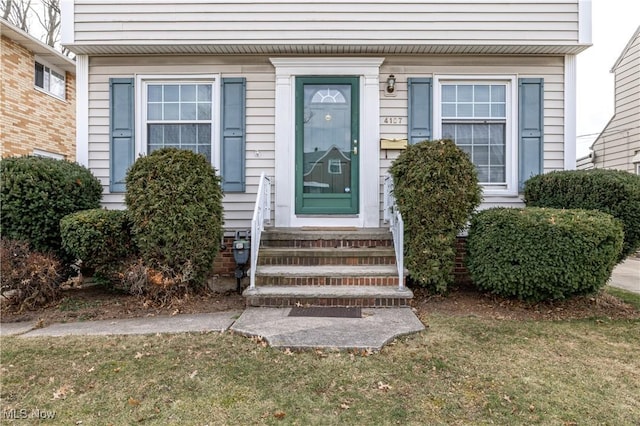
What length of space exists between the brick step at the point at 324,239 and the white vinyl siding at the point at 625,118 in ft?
26.2

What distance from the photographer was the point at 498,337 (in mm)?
3445

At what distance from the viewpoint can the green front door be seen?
18.6 feet

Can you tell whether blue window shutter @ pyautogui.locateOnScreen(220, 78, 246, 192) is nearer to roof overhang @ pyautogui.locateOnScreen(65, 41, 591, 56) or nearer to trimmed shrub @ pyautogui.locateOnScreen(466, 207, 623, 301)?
roof overhang @ pyautogui.locateOnScreen(65, 41, 591, 56)

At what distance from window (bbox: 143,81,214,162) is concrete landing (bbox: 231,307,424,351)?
2.94 meters

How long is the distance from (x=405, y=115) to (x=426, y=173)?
5.53ft

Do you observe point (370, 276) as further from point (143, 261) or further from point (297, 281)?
point (143, 261)

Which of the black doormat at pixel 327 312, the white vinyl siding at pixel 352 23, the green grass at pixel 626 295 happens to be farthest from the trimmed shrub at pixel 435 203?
the green grass at pixel 626 295

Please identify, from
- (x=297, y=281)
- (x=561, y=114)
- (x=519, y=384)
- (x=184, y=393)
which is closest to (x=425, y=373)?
(x=519, y=384)

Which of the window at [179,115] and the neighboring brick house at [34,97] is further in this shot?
the neighboring brick house at [34,97]

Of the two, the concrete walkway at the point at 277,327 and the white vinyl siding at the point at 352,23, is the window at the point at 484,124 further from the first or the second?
the concrete walkway at the point at 277,327

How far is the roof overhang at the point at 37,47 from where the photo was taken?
9672mm

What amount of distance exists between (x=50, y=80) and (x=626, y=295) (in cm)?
1502

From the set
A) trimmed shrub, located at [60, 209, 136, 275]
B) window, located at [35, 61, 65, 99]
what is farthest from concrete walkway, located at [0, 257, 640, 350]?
window, located at [35, 61, 65, 99]

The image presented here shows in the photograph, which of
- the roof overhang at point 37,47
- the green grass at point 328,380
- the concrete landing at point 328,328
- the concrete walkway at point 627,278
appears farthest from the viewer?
the roof overhang at point 37,47
